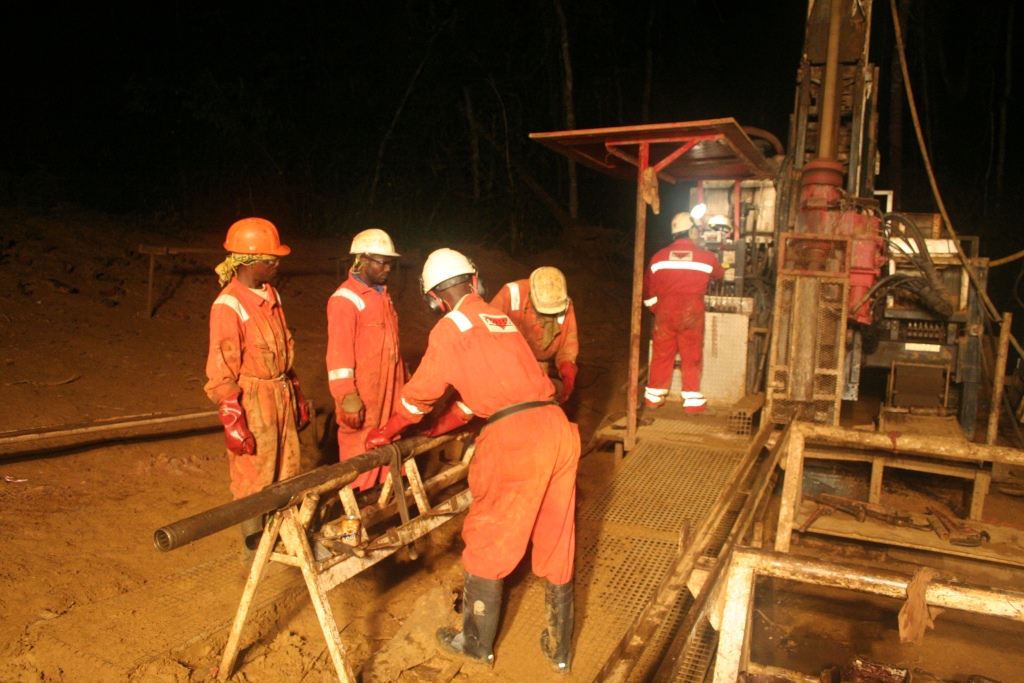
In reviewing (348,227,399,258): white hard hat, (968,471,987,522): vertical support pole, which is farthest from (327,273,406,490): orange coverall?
(968,471,987,522): vertical support pole

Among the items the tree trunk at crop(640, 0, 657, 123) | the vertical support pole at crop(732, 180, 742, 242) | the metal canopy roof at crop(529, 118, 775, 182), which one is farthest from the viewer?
the tree trunk at crop(640, 0, 657, 123)

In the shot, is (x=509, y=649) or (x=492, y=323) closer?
(x=492, y=323)

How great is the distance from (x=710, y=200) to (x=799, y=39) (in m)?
20.8

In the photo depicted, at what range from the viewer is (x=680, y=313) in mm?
6656

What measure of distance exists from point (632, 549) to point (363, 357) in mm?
2126

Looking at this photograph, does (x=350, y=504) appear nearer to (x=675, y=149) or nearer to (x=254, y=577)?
(x=254, y=577)

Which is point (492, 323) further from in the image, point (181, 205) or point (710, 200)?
point (181, 205)

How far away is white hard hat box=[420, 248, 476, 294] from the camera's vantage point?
362 centimetres

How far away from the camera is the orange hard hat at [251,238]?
161 inches

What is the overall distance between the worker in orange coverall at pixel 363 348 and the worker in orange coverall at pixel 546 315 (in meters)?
0.99

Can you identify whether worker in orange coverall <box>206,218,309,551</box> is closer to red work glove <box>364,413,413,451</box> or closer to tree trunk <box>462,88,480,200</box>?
red work glove <box>364,413,413,451</box>

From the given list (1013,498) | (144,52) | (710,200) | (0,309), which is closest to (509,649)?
(710,200)

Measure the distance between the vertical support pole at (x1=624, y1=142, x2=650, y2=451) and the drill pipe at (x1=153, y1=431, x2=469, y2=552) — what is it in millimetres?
2137

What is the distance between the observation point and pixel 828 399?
Answer: 532cm
